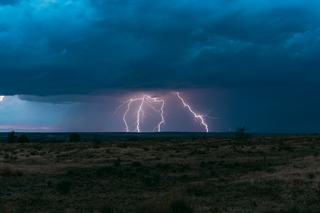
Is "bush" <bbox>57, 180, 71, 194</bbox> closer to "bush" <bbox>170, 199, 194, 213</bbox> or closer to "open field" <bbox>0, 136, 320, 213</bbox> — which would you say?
"open field" <bbox>0, 136, 320, 213</bbox>

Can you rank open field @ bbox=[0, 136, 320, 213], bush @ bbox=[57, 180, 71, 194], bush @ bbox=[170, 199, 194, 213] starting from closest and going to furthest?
bush @ bbox=[170, 199, 194, 213], open field @ bbox=[0, 136, 320, 213], bush @ bbox=[57, 180, 71, 194]

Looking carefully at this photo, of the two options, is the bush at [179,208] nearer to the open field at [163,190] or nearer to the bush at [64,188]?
the open field at [163,190]

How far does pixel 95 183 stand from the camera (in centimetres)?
3011

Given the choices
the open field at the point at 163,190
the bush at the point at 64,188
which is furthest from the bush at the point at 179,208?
the bush at the point at 64,188

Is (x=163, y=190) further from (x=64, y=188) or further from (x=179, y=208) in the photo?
(x=179, y=208)

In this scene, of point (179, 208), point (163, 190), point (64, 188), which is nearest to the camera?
point (179, 208)

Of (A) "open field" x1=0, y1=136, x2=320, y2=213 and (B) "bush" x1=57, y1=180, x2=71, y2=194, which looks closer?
(A) "open field" x1=0, y1=136, x2=320, y2=213

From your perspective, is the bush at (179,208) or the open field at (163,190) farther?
the open field at (163,190)

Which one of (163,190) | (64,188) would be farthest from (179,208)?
(64,188)

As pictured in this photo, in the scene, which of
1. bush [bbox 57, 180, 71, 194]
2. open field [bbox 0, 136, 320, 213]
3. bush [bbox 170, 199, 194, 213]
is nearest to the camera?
bush [bbox 170, 199, 194, 213]

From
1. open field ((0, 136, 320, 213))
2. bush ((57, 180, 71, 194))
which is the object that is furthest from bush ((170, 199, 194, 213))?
bush ((57, 180, 71, 194))

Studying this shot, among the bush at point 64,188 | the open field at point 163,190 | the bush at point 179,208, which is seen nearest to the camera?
the bush at point 179,208

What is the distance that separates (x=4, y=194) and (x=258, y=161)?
2360 centimetres

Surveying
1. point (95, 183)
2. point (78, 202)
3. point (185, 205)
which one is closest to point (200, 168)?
point (95, 183)
